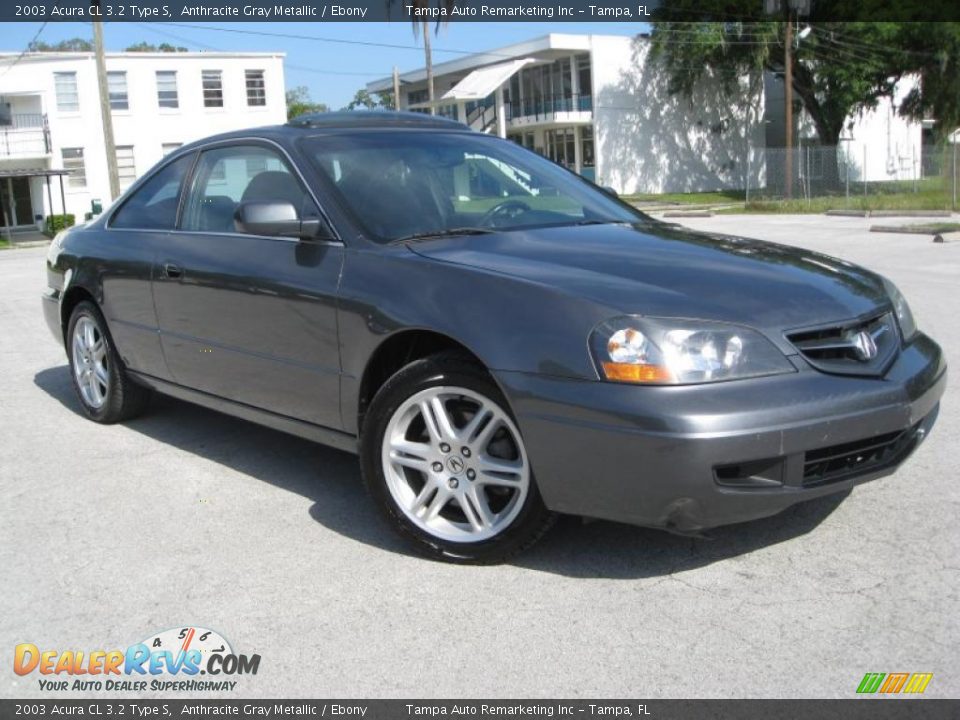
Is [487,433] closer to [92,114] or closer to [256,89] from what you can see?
[92,114]

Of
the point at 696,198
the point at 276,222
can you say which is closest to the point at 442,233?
the point at 276,222

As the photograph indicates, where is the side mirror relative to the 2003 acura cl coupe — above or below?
above

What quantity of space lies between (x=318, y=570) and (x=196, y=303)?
1646 mm

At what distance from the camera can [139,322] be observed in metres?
5.25

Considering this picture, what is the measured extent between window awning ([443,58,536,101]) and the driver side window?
35.0 m

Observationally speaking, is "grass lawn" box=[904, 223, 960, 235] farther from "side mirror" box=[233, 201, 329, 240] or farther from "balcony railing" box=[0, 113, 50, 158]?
"balcony railing" box=[0, 113, 50, 158]

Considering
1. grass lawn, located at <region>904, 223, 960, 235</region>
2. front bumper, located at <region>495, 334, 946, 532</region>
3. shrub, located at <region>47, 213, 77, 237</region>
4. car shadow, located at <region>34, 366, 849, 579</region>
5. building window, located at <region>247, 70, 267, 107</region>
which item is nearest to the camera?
front bumper, located at <region>495, 334, 946, 532</region>

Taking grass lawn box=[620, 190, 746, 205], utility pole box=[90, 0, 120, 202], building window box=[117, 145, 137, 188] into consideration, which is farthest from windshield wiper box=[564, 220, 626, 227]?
building window box=[117, 145, 137, 188]

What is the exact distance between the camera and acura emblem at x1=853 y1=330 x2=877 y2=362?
3.43 meters

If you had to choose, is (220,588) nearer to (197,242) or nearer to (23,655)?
(23,655)

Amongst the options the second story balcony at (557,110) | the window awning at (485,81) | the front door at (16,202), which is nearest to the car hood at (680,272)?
the window awning at (485,81)

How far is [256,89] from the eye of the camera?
4441 centimetres

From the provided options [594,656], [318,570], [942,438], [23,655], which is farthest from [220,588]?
[942,438]
